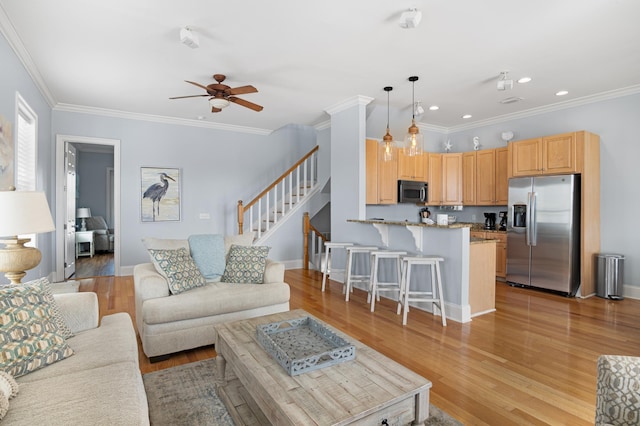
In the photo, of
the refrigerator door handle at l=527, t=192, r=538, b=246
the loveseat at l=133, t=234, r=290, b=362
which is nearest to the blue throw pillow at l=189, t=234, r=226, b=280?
the loveseat at l=133, t=234, r=290, b=362

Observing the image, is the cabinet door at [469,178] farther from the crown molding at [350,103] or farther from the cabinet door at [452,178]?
the crown molding at [350,103]

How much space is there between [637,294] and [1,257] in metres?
6.83

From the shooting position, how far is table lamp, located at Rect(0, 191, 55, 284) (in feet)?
6.93

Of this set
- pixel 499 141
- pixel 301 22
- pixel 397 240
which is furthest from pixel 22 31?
pixel 499 141

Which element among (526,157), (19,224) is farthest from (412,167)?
(19,224)

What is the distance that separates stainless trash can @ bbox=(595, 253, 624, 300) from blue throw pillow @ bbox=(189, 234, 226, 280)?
499 centimetres

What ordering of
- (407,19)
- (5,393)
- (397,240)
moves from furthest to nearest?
(397,240) → (407,19) → (5,393)

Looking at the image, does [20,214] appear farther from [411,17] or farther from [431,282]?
[431,282]

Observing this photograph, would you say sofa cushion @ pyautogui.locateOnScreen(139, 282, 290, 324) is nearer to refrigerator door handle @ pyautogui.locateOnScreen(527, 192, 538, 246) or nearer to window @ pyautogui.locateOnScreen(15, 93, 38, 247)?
window @ pyautogui.locateOnScreen(15, 93, 38, 247)

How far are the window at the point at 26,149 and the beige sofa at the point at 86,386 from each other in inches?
106


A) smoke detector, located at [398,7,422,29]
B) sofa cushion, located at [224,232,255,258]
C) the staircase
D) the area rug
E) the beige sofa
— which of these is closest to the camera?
the beige sofa

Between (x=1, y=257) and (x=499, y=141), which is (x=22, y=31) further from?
(x=499, y=141)

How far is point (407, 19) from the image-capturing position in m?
2.63

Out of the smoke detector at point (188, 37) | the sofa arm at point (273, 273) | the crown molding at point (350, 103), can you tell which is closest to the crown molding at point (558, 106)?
the crown molding at point (350, 103)
